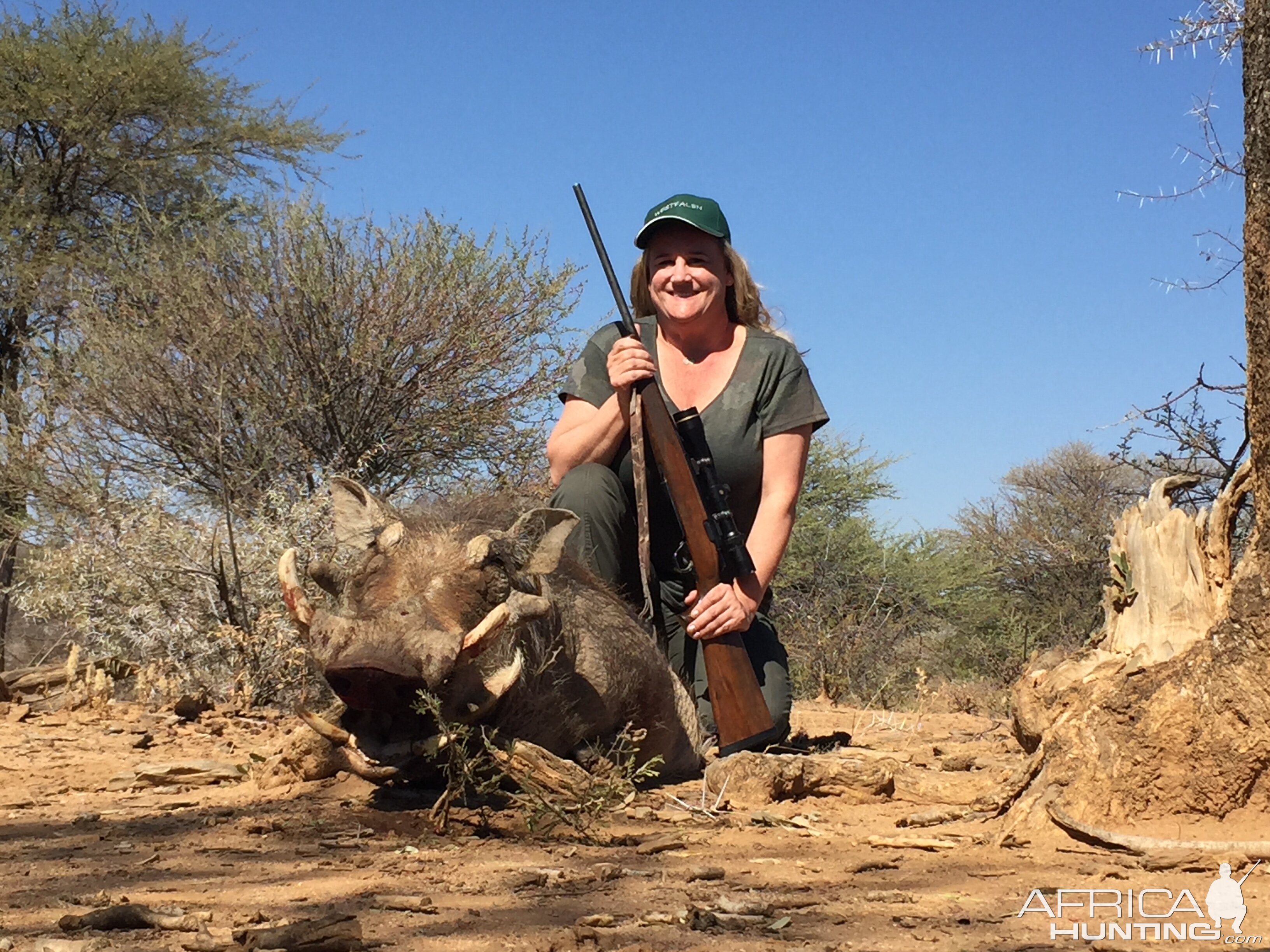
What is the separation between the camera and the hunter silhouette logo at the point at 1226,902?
7.31ft

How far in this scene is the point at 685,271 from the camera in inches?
184

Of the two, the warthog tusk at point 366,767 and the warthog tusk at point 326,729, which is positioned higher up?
the warthog tusk at point 326,729

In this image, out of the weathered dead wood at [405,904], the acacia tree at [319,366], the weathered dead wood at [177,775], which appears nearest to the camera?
the weathered dead wood at [405,904]

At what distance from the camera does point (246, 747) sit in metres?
4.91

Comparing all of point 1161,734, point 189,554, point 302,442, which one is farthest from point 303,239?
point 1161,734

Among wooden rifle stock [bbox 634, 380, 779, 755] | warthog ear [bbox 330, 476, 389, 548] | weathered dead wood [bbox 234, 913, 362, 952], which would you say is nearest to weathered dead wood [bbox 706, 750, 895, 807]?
wooden rifle stock [bbox 634, 380, 779, 755]

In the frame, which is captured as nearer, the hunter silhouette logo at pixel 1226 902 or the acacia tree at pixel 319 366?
the hunter silhouette logo at pixel 1226 902

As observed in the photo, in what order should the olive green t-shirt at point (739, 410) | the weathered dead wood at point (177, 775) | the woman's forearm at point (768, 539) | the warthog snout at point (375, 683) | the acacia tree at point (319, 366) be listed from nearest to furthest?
the warthog snout at point (375, 683) < the weathered dead wood at point (177, 775) < the woman's forearm at point (768, 539) < the olive green t-shirt at point (739, 410) < the acacia tree at point (319, 366)

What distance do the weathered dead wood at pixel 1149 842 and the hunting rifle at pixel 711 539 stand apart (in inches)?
51.1

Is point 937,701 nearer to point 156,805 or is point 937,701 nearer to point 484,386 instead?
point 484,386

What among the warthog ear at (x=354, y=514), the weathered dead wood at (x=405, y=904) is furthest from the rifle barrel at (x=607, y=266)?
the weathered dead wood at (x=405, y=904)

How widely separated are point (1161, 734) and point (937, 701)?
191 inches

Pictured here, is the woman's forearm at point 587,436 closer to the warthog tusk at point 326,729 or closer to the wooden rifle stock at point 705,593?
the wooden rifle stock at point 705,593

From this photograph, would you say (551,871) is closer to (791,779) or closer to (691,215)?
(791,779)
